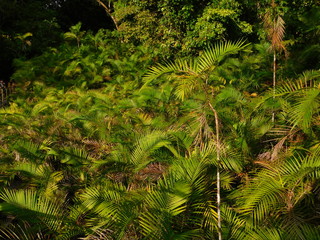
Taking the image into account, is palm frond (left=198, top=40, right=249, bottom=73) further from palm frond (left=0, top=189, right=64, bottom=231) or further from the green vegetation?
palm frond (left=0, top=189, right=64, bottom=231)

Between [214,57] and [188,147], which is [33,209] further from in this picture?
[214,57]

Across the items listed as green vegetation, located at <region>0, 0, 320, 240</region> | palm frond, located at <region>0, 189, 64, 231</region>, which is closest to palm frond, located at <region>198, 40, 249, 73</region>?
green vegetation, located at <region>0, 0, 320, 240</region>

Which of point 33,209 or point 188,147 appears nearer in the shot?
point 33,209

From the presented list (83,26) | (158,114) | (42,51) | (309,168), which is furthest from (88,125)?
(83,26)

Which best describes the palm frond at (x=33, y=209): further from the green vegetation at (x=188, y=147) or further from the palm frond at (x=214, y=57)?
the palm frond at (x=214, y=57)

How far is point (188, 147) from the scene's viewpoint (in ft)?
15.8

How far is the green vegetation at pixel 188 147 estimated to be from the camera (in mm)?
3746

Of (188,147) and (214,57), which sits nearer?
(214,57)

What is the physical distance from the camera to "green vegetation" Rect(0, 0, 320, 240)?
12.3 ft

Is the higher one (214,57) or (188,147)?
(214,57)

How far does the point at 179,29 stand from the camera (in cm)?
978

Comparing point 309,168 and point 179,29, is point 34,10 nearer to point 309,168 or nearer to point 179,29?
point 179,29

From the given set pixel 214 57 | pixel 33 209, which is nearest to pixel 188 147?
pixel 214 57

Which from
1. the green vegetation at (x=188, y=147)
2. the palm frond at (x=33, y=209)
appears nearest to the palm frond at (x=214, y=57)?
the green vegetation at (x=188, y=147)
